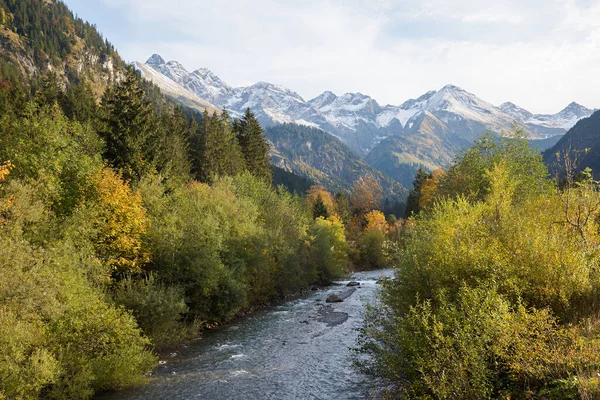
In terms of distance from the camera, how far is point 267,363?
83.0 ft

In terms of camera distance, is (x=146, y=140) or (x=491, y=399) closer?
(x=491, y=399)

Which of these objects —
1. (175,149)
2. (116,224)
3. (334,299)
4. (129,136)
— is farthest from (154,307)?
(175,149)

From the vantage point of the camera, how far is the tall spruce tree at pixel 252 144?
82.9 meters

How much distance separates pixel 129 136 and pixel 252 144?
44268mm

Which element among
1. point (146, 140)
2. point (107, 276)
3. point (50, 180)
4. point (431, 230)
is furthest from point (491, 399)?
point (146, 140)

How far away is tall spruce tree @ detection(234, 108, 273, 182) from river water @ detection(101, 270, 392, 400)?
4737cm

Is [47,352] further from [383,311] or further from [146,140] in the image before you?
[146,140]

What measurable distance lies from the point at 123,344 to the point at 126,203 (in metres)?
12.5

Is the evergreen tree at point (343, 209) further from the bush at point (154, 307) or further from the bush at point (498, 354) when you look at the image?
the bush at point (498, 354)

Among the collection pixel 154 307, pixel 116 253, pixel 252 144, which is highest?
pixel 252 144

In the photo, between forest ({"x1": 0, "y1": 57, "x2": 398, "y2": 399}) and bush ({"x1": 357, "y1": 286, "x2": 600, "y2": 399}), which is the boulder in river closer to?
forest ({"x1": 0, "y1": 57, "x2": 398, "y2": 399})

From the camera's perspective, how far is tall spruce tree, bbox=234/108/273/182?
82.9 m

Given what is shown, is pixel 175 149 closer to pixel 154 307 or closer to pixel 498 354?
pixel 154 307

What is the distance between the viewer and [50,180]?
92.6 feet
